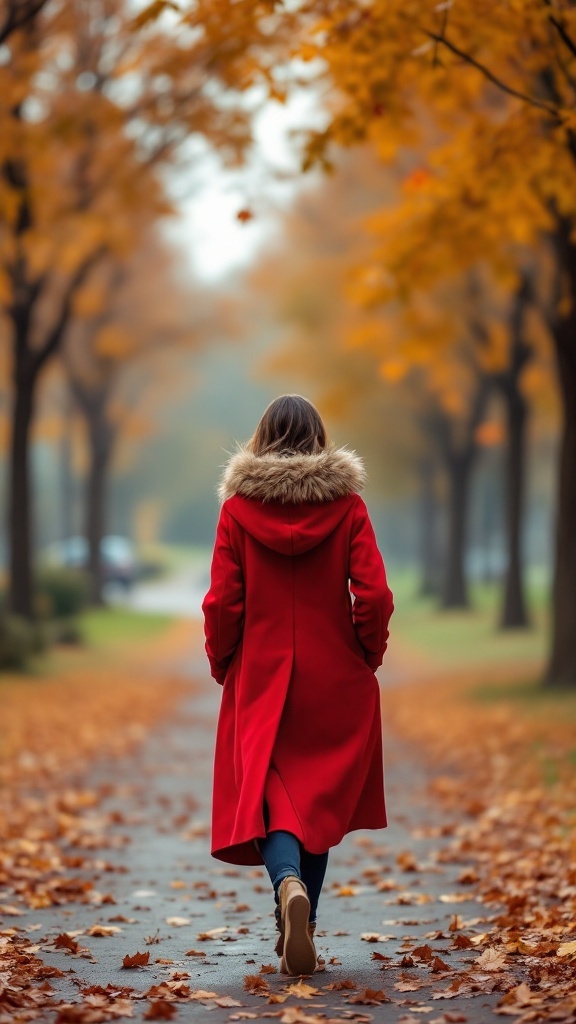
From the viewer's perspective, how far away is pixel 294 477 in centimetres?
464

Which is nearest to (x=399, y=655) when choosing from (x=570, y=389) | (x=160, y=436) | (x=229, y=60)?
(x=570, y=389)

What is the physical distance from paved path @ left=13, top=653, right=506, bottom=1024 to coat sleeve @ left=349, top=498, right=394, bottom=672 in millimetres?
1221

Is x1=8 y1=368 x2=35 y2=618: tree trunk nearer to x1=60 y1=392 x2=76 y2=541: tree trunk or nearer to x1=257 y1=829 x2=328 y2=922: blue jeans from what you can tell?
x1=257 y1=829 x2=328 y2=922: blue jeans

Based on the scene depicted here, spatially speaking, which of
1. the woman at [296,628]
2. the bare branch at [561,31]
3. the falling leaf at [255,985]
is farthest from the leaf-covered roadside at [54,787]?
the bare branch at [561,31]

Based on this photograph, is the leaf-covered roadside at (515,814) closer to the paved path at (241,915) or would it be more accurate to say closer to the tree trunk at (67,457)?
the paved path at (241,915)

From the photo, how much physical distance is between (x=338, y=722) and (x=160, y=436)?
53151mm

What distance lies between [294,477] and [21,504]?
43.5ft

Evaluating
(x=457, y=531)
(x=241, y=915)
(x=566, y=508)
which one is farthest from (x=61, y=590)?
(x=241, y=915)

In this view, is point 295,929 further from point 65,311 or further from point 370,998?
point 65,311

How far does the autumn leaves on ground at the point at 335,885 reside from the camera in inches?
168

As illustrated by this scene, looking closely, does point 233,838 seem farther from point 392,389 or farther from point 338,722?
point 392,389

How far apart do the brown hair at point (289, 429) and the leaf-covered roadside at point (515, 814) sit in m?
1.98

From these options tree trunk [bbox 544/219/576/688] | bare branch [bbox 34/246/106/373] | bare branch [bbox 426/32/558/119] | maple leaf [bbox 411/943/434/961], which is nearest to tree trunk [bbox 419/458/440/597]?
bare branch [bbox 34/246/106/373]

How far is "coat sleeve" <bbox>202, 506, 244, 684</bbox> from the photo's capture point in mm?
4676
